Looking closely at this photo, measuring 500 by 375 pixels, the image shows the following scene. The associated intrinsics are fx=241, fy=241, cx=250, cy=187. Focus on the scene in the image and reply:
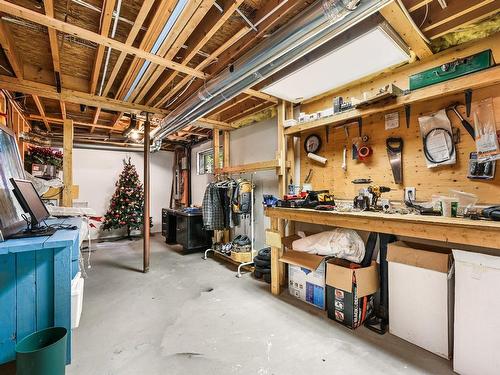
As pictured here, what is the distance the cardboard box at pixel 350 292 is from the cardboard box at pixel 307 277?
20 cm

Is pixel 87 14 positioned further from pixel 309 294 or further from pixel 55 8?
pixel 309 294

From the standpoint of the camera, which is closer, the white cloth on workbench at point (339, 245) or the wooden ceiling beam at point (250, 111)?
the white cloth on workbench at point (339, 245)

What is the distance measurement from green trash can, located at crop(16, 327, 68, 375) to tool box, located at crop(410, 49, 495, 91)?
10.9 ft

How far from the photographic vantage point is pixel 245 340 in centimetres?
207

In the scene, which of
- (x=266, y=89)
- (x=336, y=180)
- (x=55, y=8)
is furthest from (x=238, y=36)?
(x=336, y=180)

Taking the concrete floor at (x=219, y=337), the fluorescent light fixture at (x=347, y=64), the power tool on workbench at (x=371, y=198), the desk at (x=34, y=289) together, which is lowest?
the concrete floor at (x=219, y=337)

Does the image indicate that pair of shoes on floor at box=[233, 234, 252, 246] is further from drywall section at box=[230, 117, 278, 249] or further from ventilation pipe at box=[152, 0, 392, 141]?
ventilation pipe at box=[152, 0, 392, 141]

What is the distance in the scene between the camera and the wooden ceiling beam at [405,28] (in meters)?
1.75

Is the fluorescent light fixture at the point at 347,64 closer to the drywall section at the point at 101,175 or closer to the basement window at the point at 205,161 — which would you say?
the basement window at the point at 205,161

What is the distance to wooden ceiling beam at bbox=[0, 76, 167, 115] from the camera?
2.90m

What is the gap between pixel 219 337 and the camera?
211 cm

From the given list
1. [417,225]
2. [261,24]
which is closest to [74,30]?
[261,24]

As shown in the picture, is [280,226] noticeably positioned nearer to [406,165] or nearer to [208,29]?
[406,165]

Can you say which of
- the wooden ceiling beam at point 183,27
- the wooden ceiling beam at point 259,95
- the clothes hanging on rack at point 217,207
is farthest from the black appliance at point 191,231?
the wooden ceiling beam at point 183,27
